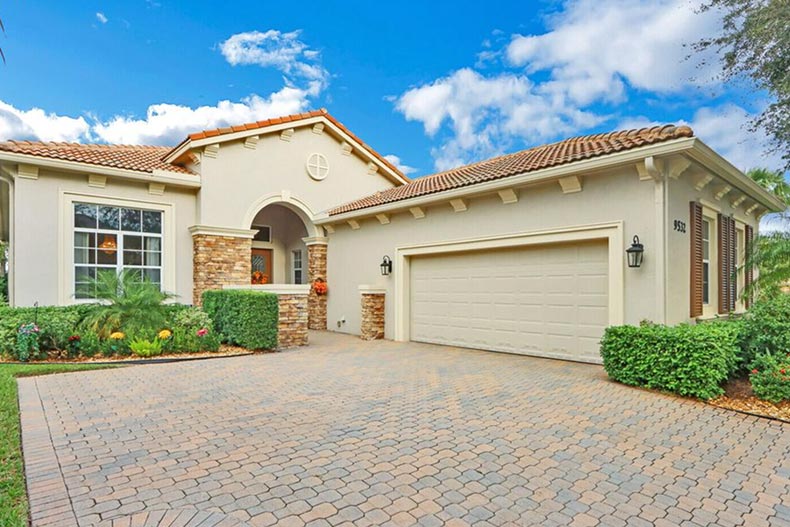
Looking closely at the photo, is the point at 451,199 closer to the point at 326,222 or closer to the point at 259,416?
the point at 326,222

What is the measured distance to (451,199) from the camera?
10.0 metres

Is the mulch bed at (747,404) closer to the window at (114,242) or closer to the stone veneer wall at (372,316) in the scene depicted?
the stone veneer wall at (372,316)

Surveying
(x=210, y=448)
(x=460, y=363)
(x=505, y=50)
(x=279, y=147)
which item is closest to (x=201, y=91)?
(x=279, y=147)

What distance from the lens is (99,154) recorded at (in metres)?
11.5

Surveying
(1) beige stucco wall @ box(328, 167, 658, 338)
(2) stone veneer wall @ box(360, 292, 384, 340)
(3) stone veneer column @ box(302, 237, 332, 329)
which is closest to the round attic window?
(1) beige stucco wall @ box(328, 167, 658, 338)

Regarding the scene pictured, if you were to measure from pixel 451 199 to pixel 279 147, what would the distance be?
21.0 ft

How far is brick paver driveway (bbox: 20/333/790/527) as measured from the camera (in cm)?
299

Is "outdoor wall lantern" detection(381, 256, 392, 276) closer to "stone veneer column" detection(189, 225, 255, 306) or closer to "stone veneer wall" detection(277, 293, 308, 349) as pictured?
"stone veneer wall" detection(277, 293, 308, 349)

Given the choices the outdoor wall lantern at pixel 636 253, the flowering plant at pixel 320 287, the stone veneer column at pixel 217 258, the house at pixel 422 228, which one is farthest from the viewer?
the flowering plant at pixel 320 287

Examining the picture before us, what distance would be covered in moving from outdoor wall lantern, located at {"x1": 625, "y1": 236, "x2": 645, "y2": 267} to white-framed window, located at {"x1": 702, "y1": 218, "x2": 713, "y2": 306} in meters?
2.55

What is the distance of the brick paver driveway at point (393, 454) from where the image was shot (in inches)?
118

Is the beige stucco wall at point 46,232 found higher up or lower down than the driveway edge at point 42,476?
higher up

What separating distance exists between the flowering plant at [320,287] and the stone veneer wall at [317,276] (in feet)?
0.33

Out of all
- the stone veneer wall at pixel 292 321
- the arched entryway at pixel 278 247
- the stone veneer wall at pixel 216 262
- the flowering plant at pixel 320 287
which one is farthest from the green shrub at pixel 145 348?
the arched entryway at pixel 278 247
